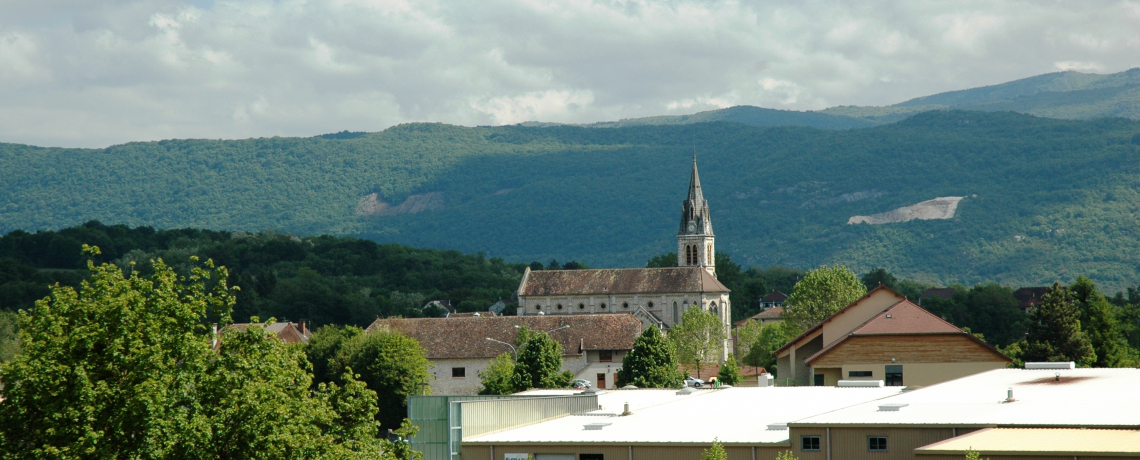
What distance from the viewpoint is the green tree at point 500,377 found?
73.9m

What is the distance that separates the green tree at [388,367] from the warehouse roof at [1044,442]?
5324 centimetres

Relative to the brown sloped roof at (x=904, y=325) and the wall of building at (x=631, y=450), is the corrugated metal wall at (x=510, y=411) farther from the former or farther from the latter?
the brown sloped roof at (x=904, y=325)

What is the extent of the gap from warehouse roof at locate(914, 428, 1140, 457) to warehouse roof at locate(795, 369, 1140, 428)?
0.76 metres

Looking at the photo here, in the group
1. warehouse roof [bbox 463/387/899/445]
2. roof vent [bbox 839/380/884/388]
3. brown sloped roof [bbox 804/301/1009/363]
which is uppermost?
brown sloped roof [bbox 804/301/1009/363]

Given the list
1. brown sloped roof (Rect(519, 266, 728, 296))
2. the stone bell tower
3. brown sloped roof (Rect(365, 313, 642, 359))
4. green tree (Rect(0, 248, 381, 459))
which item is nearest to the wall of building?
green tree (Rect(0, 248, 381, 459))

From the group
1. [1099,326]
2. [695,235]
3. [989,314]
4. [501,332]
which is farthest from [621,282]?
[1099,326]

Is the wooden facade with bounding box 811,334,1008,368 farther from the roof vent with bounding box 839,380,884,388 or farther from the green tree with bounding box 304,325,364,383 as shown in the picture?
the green tree with bounding box 304,325,364,383

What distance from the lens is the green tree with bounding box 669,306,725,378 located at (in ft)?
331

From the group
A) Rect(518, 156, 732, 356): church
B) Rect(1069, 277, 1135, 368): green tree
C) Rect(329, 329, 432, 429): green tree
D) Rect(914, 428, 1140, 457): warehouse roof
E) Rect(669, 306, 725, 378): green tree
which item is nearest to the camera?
Rect(914, 428, 1140, 457): warehouse roof

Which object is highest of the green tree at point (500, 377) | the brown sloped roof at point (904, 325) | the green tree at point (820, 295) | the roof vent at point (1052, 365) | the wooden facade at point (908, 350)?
the green tree at point (820, 295)

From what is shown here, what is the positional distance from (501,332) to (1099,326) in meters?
43.3

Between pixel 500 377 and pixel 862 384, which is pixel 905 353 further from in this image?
pixel 500 377

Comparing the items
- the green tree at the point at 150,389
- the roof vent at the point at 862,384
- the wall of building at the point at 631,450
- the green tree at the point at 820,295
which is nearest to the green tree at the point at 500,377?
the green tree at the point at 820,295

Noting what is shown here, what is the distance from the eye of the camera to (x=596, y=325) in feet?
307
